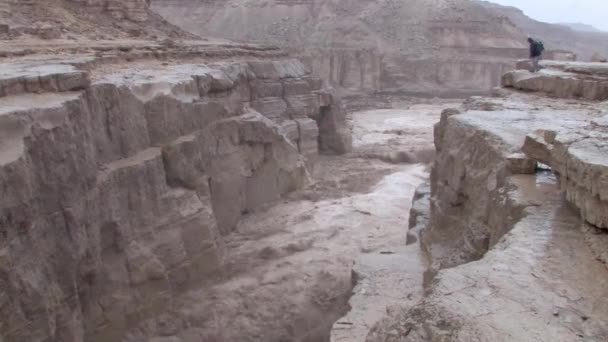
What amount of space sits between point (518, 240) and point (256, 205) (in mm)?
9062

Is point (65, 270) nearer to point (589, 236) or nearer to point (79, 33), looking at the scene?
point (589, 236)

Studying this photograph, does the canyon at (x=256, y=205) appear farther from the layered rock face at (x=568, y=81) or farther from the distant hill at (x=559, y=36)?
the distant hill at (x=559, y=36)

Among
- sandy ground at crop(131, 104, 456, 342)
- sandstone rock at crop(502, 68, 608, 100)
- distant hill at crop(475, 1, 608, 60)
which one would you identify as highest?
distant hill at crop(475, 1, 608, 60)

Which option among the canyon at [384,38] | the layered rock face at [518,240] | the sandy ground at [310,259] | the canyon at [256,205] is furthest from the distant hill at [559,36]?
the layered rock face at [518,240]

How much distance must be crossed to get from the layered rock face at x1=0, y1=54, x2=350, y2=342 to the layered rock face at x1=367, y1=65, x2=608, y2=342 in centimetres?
414

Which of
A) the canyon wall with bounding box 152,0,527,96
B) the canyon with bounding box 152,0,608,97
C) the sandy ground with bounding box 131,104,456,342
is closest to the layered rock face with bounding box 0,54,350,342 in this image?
the sandy ground with bounding box 131,104,456,342

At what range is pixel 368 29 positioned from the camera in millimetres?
33125

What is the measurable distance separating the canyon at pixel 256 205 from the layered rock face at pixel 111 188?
0.03 meters

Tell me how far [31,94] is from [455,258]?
18.8 ft

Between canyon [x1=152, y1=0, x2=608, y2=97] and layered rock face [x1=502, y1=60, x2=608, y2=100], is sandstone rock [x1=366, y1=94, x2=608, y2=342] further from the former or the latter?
canyon [x1=152, y1=0, x2=608, y2=97]

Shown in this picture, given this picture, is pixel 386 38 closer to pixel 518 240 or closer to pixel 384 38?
pixel 384 38

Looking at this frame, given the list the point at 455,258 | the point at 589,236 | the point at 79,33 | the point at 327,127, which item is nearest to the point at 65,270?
the point at 455,258

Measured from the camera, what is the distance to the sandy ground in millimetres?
8367

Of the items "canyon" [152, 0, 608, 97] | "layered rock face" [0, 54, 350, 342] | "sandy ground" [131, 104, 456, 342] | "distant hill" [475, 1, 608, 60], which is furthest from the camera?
"distant hill" [475, 1, 608, 60]
